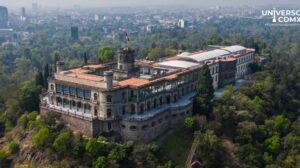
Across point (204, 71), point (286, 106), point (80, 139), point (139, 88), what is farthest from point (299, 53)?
point (80, 139)

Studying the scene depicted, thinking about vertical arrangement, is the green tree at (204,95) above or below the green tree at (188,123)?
above

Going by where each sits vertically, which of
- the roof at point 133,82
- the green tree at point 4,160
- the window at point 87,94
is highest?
the roof at point 133,82

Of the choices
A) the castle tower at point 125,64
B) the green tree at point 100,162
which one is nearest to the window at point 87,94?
the castle tower at point 125,64

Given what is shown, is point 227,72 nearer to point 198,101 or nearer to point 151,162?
point 198,101

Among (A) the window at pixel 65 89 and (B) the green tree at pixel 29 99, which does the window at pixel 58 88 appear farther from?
(B) the green tree at pixel 29 99

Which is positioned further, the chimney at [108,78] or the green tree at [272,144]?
the green tree at [272,144]

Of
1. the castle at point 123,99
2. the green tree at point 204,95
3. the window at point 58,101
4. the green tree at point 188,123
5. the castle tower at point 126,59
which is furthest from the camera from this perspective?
the castle tower at point 126,59

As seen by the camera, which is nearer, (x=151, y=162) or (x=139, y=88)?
(x=151, y=162)
